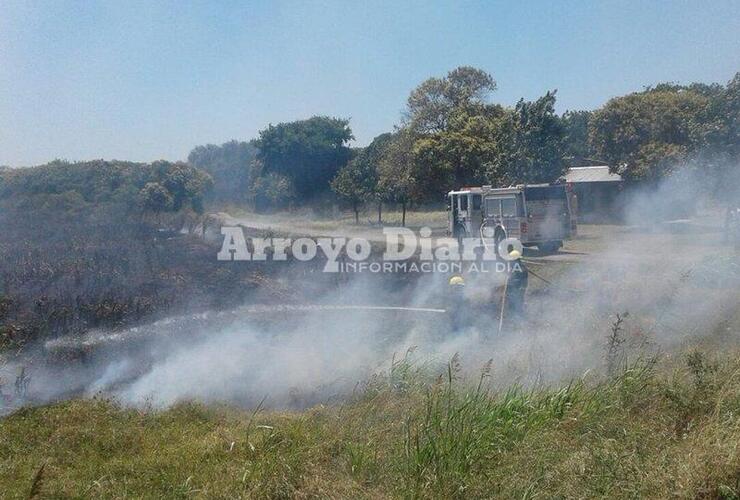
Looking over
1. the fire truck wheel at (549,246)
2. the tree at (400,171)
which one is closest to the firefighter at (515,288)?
the fire truck wheel at (549,246)

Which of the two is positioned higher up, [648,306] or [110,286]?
[110,286]

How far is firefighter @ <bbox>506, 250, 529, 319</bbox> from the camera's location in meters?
10.1

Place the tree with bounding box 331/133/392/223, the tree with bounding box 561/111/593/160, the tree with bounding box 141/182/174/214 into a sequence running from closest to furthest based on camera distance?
the tree with bounding box 141/182/174/214, the tree with bounding box 331/133/392/223, the tree with bounding box 561/111/593/160

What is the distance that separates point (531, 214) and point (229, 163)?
5270 centimetres

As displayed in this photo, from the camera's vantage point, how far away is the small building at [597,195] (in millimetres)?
29172

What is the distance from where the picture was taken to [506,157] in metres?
23.8

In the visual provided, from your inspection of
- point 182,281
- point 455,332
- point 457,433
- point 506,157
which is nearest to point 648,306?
point 455,332

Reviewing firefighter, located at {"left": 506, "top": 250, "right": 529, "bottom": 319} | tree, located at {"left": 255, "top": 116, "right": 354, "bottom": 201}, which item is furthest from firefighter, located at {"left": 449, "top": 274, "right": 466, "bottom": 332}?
tree, located at {"left": 255, "top": 116, "right": 354, "bottom": 201}

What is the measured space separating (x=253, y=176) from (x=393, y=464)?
48.0m

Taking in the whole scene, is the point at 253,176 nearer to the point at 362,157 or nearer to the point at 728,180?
the point at 362,157

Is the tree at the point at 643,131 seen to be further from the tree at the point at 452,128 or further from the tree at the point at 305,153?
the tree at the point at 305,153

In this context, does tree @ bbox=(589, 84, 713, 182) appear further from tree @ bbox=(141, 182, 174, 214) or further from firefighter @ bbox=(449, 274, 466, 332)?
tree @ bbox=(141, 182, 174, 214)

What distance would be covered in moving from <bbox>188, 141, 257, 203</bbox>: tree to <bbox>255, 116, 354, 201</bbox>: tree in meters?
3.72

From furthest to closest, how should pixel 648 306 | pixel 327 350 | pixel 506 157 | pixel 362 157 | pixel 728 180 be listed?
pixel 362 157
pixel 506 157
pixel 728 180
pixel 648 306
pixel 327 350
